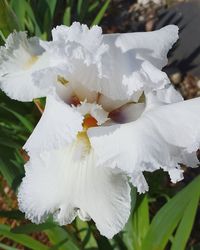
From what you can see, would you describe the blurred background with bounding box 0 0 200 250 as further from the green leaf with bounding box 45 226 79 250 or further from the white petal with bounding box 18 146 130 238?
the white petal with bounding box 18 146 130 238

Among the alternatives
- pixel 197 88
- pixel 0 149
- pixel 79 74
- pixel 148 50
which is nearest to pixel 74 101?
pixel 79 74

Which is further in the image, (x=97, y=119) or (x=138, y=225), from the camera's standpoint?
(x=138, y=225)

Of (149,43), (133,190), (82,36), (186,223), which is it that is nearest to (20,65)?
(82,36)

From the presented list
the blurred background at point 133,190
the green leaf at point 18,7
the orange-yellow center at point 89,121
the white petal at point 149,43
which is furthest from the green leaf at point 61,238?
the green leaf at point 18,7

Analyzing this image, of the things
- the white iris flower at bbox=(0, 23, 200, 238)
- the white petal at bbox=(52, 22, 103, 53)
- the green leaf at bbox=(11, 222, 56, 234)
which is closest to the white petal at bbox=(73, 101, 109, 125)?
the white iris flower at bbox=(0, 23, 200, 238)

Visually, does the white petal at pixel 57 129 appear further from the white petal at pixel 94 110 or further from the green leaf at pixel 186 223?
the green leaf at pixel 186 223

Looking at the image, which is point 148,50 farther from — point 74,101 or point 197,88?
point 197,88

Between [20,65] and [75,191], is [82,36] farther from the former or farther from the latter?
[75,191]
